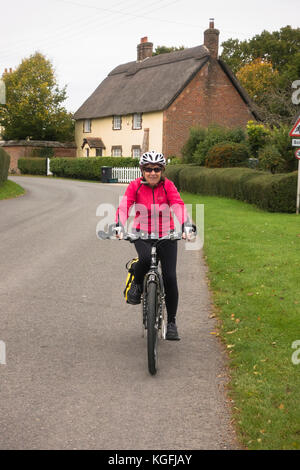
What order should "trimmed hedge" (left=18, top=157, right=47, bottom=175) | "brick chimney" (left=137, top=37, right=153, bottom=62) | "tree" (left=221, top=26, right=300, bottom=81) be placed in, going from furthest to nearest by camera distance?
1. "tree" (left=221, top=26, right=300, bottom=81)
2. "brick chimney" (left=137, top=37, right=153, bottom=62)
3. "trimmed hedge" (left=18, top=157, right=47, bottom=175)

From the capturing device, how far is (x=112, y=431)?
148 inches

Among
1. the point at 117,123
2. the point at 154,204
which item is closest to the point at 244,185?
the point at 154,204

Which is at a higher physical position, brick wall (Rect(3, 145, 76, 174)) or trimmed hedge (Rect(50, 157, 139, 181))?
brick wall (Rect(3, 145, 76, 174))

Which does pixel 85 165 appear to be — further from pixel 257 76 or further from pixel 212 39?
pixel 257 76

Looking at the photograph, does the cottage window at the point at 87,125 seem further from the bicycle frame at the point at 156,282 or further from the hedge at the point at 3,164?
the bicycle frame at the point at 156,282

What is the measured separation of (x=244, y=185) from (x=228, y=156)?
24.5ft

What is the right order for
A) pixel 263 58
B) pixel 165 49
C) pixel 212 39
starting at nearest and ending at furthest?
pixel 212 39 < pixel 263 58 < pixel 165 49

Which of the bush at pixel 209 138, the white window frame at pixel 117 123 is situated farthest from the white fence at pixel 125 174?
the white window frame at pixel 117 123

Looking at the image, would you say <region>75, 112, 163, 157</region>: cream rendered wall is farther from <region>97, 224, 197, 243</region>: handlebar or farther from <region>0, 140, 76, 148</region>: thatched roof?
<region>97, 224, 197, 243</region>: handlebar

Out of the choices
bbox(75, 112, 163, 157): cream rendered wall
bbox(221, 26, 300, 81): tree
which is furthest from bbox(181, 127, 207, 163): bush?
bbox(221, 26, 300, 81): tree

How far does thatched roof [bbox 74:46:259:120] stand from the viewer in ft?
148

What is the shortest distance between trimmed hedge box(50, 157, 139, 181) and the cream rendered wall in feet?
12.0

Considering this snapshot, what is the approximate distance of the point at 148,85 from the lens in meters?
49.1
